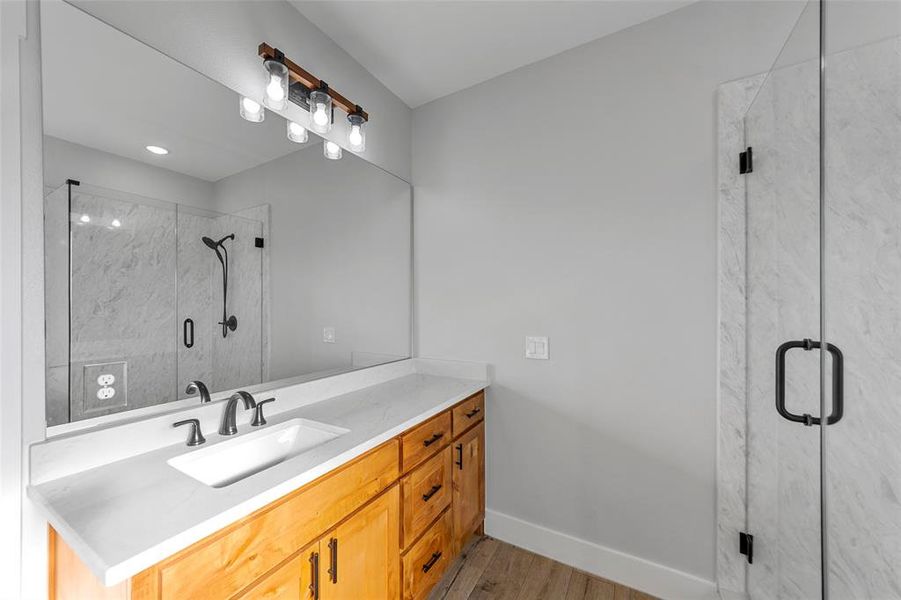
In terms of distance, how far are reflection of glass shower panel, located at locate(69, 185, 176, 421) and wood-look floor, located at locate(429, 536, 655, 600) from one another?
59.3 inches

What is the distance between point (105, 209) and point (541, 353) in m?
1.82

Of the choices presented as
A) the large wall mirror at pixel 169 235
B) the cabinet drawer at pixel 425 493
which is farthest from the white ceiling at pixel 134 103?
the cabinet drawer at pixel 425 493

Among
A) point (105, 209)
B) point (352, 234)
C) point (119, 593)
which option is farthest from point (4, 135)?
point (352, 234)

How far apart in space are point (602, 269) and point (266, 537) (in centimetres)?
166

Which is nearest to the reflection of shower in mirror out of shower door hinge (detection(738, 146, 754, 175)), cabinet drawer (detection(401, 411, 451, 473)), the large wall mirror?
the large wall mirror

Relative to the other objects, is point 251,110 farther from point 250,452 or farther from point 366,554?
point 366,554

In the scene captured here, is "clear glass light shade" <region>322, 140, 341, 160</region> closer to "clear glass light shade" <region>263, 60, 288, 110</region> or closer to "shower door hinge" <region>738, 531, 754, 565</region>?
"clear glass light shade" <region>263, 60, 288, 110</region>

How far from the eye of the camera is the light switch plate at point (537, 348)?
191 centimetres

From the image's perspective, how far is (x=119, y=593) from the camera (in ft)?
2.28

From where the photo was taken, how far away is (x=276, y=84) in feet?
4.76

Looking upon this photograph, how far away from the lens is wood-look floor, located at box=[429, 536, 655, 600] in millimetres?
1632

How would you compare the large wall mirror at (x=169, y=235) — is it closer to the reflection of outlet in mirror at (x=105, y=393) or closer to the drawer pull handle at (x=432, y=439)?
the reflection of outlet in mirror at (x=105, y=393)

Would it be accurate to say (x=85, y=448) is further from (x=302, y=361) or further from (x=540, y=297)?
(x=540, y=297)

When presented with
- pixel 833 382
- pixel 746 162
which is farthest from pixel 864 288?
pixel 746 162
